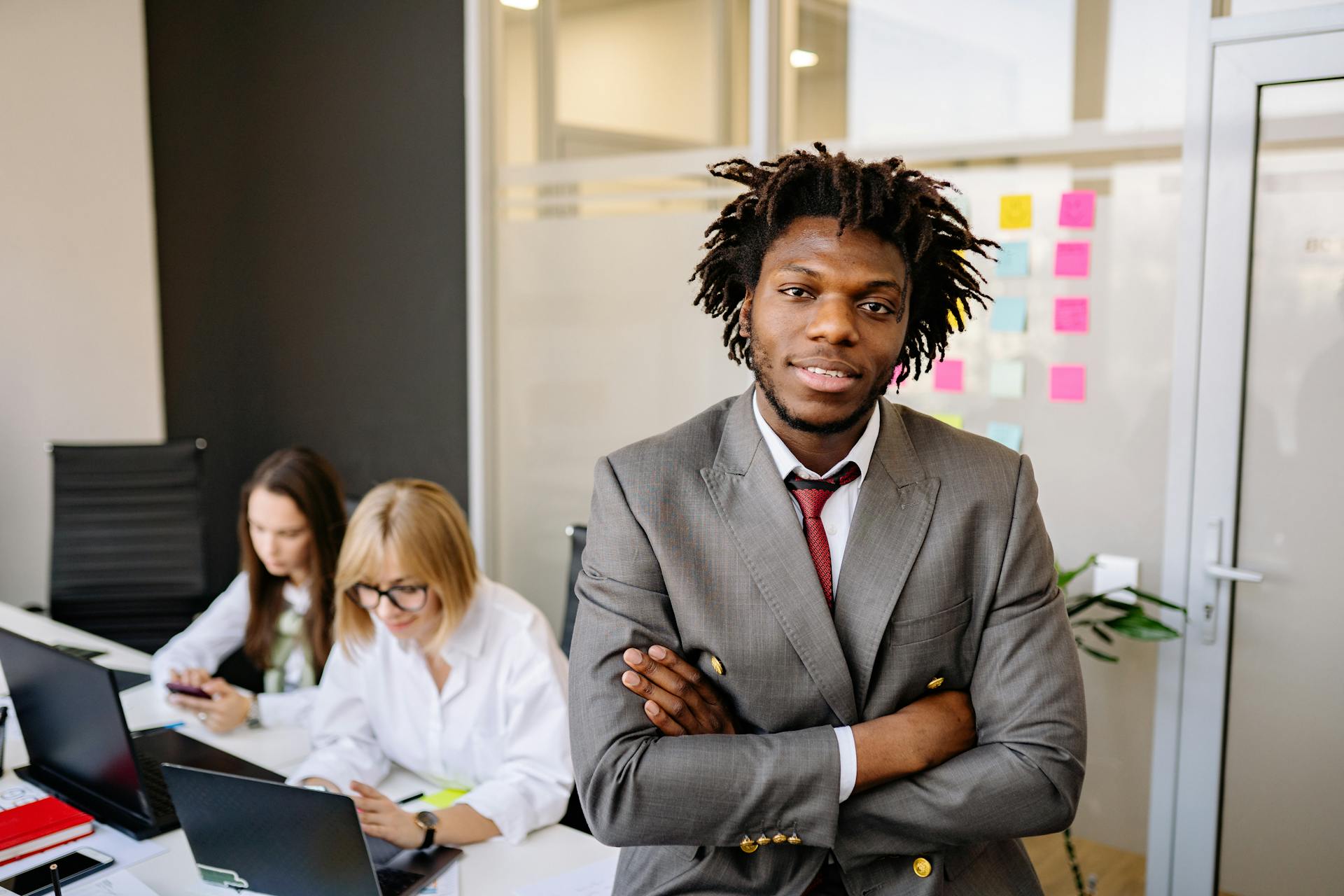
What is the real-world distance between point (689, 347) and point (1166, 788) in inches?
69.8

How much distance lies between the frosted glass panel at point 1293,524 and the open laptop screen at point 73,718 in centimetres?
239

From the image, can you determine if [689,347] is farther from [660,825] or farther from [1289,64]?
[660,825]

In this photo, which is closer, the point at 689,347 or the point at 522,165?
the point at 689,347

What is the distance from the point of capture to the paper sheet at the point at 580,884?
1.72 metres

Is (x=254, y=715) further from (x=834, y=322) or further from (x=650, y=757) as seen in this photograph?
(x=834, y=322)

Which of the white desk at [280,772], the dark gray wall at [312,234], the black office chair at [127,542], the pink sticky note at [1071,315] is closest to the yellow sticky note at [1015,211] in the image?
the pink sticky note at [1071,315]

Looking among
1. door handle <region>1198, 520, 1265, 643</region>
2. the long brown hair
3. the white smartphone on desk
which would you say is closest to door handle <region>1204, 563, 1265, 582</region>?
door handle <region>1198, 520, 1265, 643</region>

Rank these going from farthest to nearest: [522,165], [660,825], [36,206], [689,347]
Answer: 1. [36,206]
2. [522,165]
3. [689,347]
4. [660,825]

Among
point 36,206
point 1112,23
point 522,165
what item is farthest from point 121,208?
point 1112,23

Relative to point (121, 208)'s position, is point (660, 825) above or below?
below

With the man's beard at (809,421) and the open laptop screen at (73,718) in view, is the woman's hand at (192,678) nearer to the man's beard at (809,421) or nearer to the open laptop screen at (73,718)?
the open laptop screen at (73,718)

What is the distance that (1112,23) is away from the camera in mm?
2709

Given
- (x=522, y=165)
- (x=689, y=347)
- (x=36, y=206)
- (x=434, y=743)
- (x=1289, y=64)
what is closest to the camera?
(x=434, y=743)

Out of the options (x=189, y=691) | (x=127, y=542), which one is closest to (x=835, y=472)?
(x=189, y=691)
